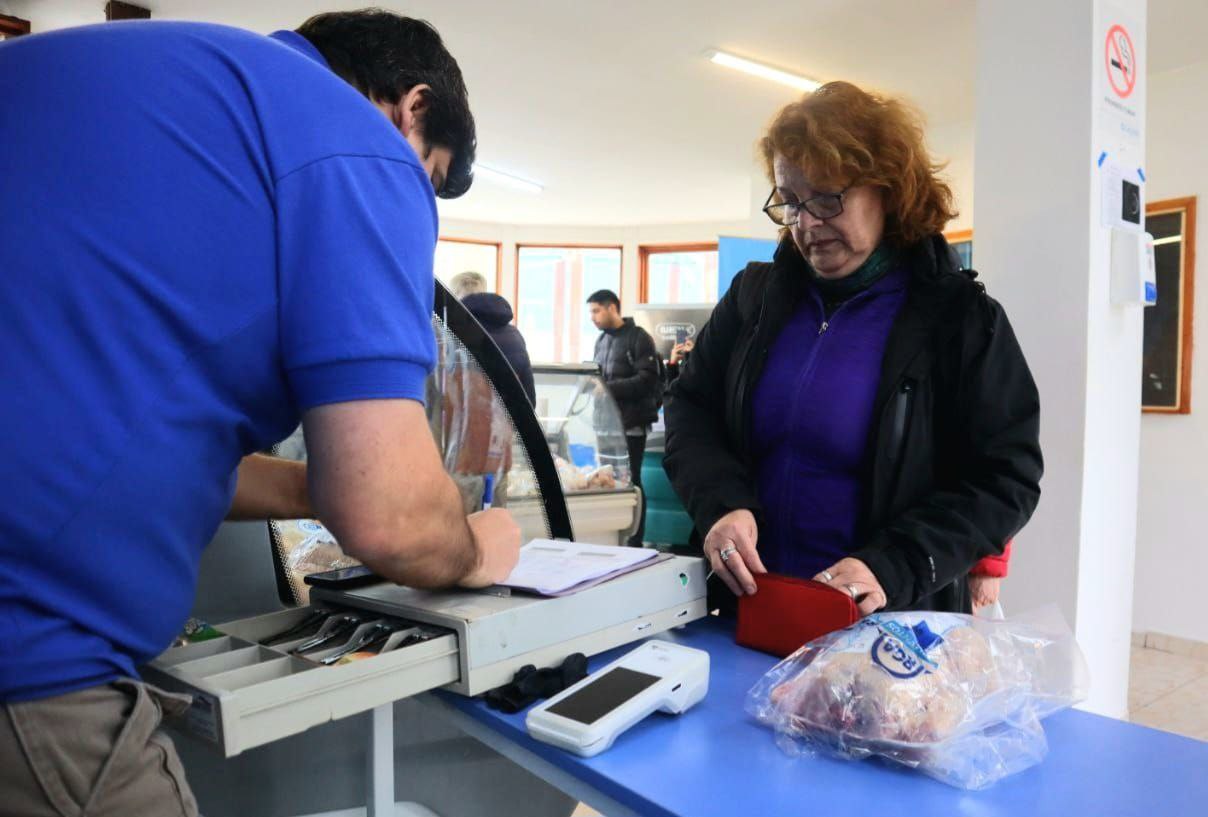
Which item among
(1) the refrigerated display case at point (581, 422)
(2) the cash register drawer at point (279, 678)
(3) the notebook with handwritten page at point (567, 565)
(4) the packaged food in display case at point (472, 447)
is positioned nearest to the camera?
(2) the cash register drawer at point (279, 678)

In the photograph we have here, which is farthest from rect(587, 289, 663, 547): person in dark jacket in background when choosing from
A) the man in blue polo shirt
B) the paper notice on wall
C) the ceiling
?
the man in blue polo shirt

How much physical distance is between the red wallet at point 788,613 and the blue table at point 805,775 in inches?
8.4

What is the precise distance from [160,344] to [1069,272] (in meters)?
2.70

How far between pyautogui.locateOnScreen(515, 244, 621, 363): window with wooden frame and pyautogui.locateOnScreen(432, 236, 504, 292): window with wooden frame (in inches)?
10.7

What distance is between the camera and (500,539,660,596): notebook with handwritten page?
3.51ft

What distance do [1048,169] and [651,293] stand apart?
28.4ft

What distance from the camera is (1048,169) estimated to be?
→ 2.70m

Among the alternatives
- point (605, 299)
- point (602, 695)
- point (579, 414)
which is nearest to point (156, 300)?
point (602, 695)

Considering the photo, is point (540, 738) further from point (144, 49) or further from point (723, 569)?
point (144, 49)

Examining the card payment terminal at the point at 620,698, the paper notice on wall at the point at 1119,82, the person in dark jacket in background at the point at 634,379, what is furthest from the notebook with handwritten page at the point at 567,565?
the person in dark jacket in background at the point at 634,379

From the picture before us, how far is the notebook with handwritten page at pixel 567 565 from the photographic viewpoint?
1069 mm

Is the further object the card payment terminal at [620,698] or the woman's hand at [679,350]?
the woman's hand at [679,350]

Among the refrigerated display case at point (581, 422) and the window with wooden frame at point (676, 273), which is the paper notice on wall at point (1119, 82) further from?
the window with wooden frame at point (676, 273)

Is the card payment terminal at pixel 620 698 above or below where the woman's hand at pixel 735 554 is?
below
